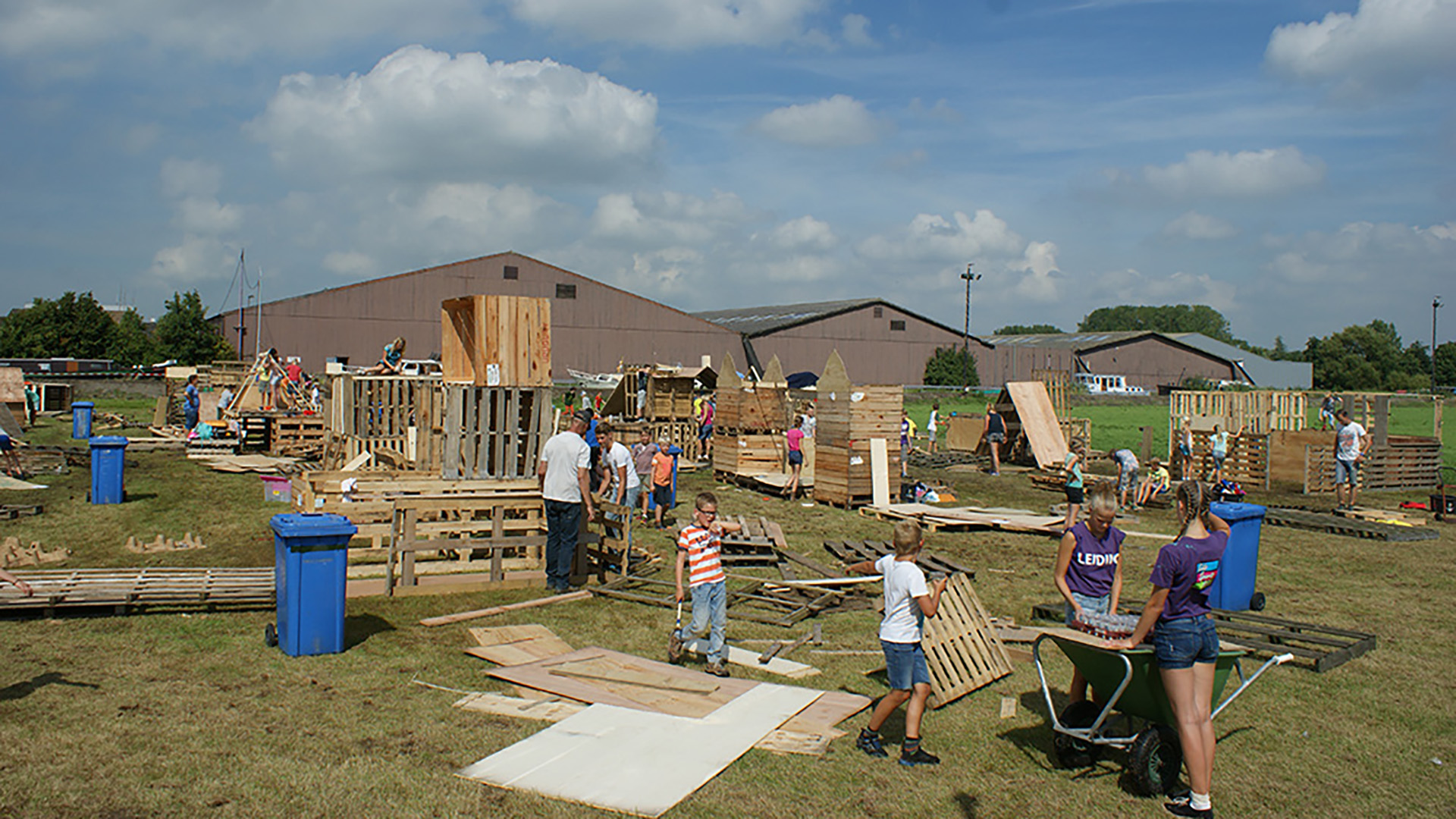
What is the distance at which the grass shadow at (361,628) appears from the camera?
8.33 metres

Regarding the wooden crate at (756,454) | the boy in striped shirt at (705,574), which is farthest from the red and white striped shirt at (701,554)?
the wooden crate at (756,454)

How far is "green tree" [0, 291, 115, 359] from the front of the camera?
6341 cm

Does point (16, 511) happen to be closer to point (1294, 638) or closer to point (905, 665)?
point (905, 665)

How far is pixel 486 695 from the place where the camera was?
6.88 meters

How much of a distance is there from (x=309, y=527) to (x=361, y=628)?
146 centimetres

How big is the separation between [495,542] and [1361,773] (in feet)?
26.5

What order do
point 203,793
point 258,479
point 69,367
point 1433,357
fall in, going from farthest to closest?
point 1433,357, point 69,367, point 258,479, point 203,793

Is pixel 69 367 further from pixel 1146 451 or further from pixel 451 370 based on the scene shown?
pixel 1146 451

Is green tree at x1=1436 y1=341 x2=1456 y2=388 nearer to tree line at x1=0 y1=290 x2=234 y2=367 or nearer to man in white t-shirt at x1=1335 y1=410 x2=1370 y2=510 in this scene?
man in white t-shirt at x1=1335 y1=410 x2=1370 y2=510

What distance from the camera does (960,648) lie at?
25.3ft

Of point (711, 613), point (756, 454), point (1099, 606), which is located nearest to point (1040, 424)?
point (756, 454)

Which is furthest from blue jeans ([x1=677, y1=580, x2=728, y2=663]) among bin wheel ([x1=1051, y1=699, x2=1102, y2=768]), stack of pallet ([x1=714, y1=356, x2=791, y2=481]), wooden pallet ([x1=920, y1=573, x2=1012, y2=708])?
stack of pallet ([x1=714, y1=356, x2=791, y2=481])

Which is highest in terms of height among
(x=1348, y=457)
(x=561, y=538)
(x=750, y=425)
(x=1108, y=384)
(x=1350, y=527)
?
(x=1108, y=384)

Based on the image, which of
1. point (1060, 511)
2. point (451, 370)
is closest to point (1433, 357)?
point (1060, 511)
